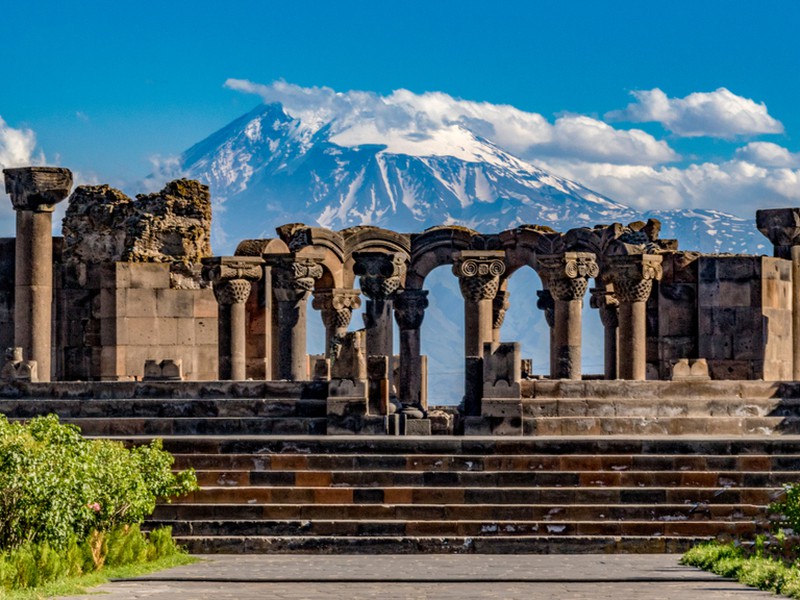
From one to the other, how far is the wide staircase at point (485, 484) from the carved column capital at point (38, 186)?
7731 millimetres

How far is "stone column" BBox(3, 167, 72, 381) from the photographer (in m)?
31.9

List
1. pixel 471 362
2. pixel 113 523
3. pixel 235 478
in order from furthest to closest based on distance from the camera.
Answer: pixel 471 362
pixel 235 478
pixel 113 523

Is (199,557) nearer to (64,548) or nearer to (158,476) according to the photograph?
(158,476)

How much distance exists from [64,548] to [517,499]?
6620 mm

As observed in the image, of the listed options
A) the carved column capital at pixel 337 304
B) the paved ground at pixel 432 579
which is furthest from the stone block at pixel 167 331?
the paved ground at pixel 432 579

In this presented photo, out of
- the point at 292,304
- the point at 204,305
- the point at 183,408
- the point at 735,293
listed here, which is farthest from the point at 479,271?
the point at 183,408

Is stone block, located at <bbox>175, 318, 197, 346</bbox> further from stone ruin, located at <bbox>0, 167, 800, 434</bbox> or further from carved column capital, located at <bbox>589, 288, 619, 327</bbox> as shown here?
carved column capital, located at <bbox>589, 288, 619, 327</bbox>

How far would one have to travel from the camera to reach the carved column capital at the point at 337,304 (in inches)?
1497

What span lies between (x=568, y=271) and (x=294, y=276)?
5.17 meters

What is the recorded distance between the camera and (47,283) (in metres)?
32.2

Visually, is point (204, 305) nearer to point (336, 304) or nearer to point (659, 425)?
point (336, 304)

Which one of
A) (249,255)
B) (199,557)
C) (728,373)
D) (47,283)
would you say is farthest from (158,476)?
(728,373)

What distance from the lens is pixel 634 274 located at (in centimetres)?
3272

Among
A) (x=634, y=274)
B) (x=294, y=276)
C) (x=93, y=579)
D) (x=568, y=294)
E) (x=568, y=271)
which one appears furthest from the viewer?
(x=568, y=294)
